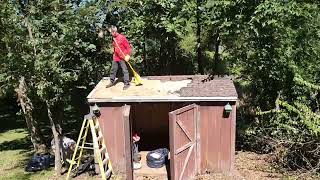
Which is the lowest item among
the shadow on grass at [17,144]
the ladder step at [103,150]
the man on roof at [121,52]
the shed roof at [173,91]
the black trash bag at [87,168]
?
the shadow on grass at [17,144]

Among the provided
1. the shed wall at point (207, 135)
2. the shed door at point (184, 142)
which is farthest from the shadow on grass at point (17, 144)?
the shed door at point (184, 142)

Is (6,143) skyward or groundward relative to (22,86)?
groundward

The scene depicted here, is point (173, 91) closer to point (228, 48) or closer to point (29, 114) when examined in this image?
point (228, 48)

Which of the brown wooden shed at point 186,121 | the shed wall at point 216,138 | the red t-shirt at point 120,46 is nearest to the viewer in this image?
the brown wooden shed at point 186,121

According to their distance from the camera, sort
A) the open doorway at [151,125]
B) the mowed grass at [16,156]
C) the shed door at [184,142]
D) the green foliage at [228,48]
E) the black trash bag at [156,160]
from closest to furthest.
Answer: the shed door at [184,142] < the green foliage at [228,48] < the black trash bag at [156,160] < the mowed grass at [16,156] < the open doorway at [151,125]

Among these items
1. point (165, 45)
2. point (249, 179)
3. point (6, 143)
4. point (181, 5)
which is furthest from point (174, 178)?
point (6, 143)

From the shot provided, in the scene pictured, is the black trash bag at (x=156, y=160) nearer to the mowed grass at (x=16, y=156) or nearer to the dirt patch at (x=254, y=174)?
the dirt patch at (x=254, y=174)

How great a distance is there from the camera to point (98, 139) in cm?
1137

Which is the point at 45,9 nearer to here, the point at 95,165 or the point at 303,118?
the point at 95,165

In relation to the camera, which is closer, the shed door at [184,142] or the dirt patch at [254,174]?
the shed door at [184,142]

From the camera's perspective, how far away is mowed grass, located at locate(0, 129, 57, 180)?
12.9 meters

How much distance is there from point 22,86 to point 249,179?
7.57m

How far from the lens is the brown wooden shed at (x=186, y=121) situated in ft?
35.7

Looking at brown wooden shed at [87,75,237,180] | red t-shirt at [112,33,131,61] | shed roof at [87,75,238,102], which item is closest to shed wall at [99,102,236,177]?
brown wooden shed at [87,75,237,180]
